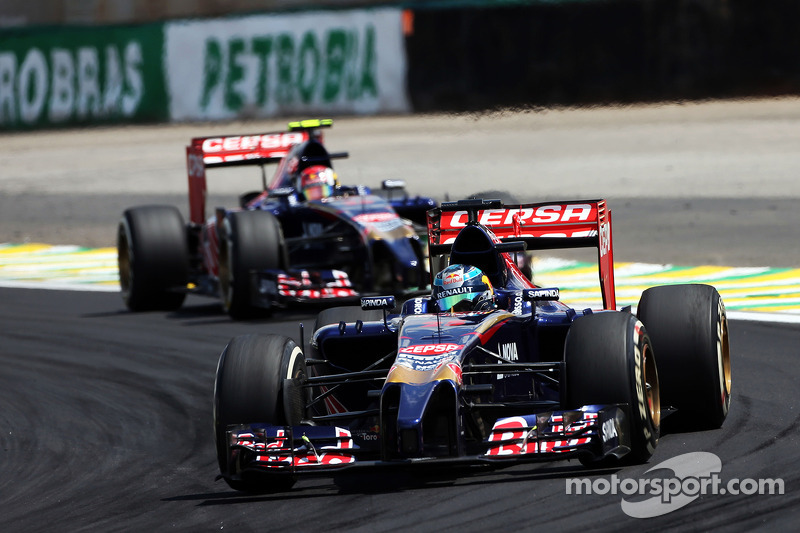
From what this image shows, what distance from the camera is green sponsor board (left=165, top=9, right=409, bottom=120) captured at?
38.0 meters

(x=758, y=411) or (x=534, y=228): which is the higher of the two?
(x=534, y=228)

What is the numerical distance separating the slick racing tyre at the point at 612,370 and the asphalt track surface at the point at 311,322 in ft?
0.81

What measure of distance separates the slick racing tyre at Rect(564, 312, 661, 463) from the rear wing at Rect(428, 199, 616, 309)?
7.97 feet

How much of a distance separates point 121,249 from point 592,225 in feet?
27.1

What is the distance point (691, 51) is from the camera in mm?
32406

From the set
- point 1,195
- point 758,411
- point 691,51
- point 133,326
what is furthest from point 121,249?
point 691,51

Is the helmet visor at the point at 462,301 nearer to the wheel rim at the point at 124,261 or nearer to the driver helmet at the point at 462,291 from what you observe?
the driver helmet at the point at 462,291

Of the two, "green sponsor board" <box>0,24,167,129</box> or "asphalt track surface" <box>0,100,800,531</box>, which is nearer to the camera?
"asphalt track surface" <box>0,100,800,531</box>

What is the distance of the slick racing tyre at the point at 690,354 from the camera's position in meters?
9.17

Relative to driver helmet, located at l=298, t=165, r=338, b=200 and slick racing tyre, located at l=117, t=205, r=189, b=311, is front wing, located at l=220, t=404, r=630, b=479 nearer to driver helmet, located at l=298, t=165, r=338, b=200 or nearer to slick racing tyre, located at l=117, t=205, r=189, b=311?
driver helmet, located at l=298, t=165, r=338, b=200

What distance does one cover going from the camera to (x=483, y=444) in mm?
8039

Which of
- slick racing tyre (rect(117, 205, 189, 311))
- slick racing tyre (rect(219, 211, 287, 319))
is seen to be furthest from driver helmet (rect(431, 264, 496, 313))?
A: slick racing tyre (rect(117, 205, 189, 311))

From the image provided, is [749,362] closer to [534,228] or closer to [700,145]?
[534,228]

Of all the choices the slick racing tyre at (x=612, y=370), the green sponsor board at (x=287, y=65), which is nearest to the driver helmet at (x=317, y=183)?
the slick racing tyre at (x=612, y=370)
